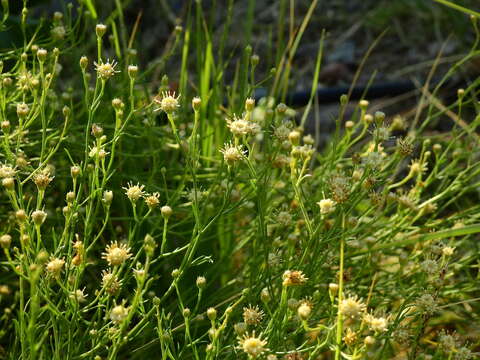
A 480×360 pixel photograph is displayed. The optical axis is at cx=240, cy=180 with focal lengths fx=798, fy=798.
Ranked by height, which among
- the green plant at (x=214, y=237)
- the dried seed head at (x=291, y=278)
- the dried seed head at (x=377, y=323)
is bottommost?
the green plant at (x=214, y=237)

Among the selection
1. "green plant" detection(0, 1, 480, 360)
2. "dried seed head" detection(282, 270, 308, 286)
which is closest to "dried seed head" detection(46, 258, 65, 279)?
"green plant" detection(0, 1, 480, 360)

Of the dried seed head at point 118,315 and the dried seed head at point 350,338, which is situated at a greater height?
the dried seed head at point 118,315

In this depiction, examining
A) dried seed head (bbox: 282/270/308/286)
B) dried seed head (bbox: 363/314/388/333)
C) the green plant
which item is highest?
dried seed head (bbox: 363/314/388/333)

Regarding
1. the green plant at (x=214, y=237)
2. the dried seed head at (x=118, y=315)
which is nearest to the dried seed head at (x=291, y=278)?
the green plant at (x=214, y=237)

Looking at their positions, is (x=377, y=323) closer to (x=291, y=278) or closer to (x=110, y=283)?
(x=291, y=278)

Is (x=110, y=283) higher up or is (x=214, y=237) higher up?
(x=110, y=283)

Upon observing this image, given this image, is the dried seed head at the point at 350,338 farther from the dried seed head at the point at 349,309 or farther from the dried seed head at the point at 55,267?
the dried seed head at the point at 55,267

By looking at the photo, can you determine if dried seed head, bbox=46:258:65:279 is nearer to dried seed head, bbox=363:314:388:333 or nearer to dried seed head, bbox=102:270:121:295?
dried seed head, bbox=102:270:121:295

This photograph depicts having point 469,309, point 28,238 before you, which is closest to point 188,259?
point 28,238

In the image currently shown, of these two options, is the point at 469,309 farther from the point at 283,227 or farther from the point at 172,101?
the point at 172,101

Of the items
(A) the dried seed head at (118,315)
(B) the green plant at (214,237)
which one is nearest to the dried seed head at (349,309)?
(B) the green plant at (214,237)

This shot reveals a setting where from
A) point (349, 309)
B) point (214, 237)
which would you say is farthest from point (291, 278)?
point (214, 237)
